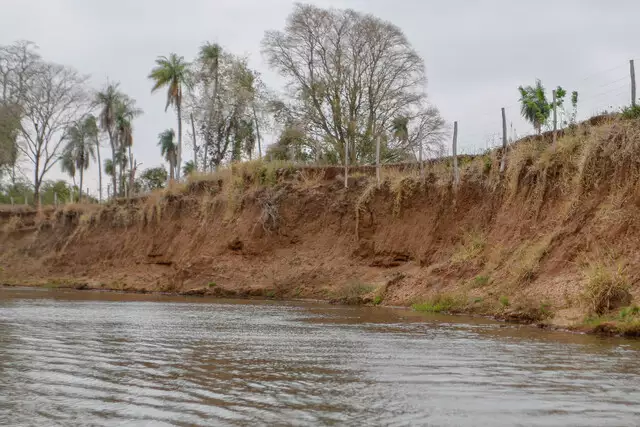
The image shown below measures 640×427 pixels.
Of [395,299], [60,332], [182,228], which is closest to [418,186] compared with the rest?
[395,299]

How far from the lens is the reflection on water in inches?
209

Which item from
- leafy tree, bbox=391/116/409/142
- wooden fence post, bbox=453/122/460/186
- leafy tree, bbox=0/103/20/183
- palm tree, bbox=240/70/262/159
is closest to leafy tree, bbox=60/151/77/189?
leafy tree, bbox=0/103/20/183

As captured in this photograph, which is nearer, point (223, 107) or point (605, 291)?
point (605, 291)

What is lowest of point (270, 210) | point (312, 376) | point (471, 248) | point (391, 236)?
point (312, 376)

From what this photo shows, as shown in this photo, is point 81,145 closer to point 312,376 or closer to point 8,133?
point 8,133

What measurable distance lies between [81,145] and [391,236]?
42.4 meters

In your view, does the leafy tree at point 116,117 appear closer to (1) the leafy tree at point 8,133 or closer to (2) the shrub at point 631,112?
(1) the leafy tree at point 8,133

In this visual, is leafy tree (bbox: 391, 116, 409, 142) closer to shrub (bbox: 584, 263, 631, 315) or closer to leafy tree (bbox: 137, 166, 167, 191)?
shrub (bbox: 584, 263, 631, 315)

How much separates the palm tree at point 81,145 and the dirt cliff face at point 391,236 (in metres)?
15.7

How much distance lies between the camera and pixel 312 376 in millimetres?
7223

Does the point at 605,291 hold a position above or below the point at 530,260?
below

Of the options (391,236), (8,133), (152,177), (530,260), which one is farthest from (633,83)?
(152,177)

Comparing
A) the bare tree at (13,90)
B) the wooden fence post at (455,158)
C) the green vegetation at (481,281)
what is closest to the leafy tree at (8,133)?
the bare tree at (13,90)

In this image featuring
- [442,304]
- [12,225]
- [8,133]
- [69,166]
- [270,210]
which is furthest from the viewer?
[69,166]
